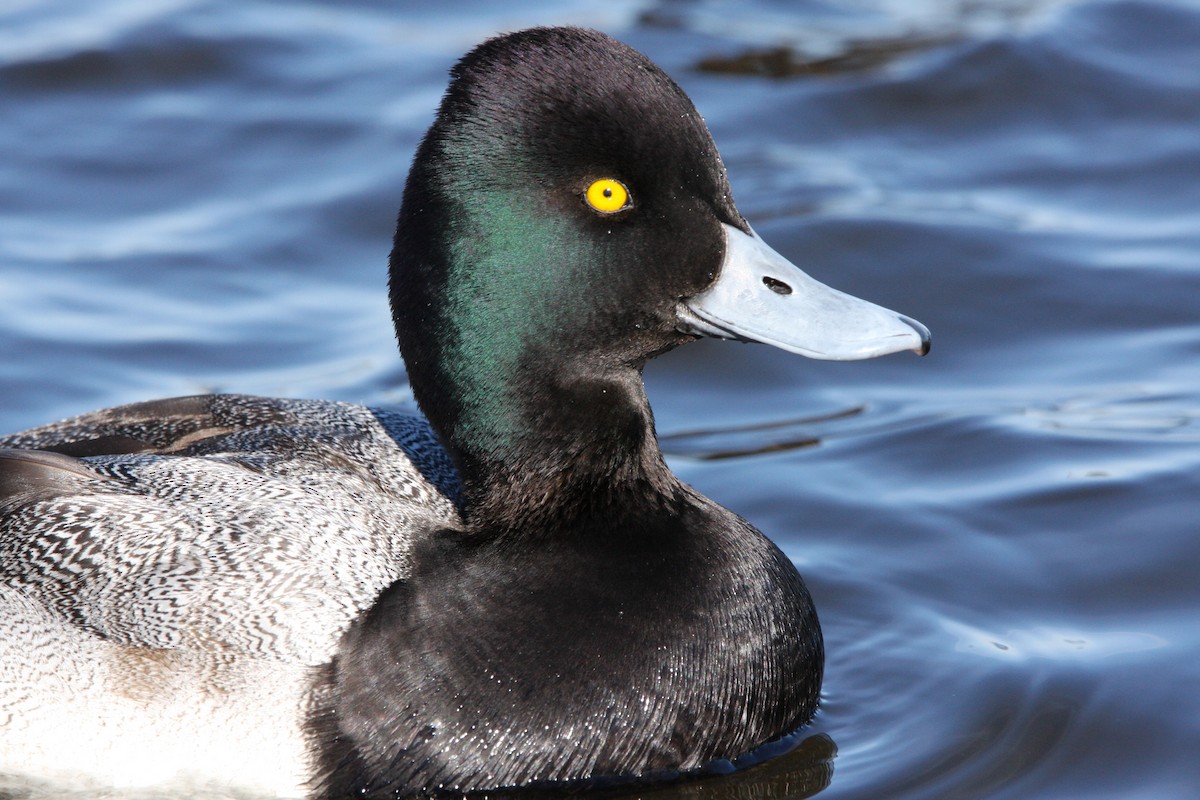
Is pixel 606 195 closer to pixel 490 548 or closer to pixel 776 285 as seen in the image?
pixel 776 285

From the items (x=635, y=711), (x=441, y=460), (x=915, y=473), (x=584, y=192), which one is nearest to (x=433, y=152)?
(x=584, y=192)

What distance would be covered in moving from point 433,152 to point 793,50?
20.0ft

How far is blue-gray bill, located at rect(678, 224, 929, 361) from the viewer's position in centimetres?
465

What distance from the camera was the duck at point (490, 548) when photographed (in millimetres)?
4418

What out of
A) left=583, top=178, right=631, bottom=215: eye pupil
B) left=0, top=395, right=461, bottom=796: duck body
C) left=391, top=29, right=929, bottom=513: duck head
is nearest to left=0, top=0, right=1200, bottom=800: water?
left=0, top=395, right=461, bottom=796: duck body

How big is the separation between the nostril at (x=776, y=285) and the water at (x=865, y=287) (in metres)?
1.28

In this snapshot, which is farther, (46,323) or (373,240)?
(373,240)

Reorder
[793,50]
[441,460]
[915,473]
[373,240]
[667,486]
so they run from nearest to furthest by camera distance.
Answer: [667,486] < [441,460] < [915,473] < [373,240] < [793,50]

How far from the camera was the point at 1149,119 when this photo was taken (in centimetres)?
944

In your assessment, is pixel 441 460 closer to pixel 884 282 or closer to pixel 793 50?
pixel 884 282

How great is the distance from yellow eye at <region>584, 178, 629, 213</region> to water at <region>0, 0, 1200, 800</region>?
154 cm

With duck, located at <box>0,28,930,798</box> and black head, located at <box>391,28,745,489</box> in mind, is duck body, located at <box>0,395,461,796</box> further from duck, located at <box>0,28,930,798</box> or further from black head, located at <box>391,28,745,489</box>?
black head, located at <box>391,28,745,489</box>

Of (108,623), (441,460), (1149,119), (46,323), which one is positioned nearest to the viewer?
(108,623)

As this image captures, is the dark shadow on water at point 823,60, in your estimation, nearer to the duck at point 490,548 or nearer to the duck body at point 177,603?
the duck at point 490,548
